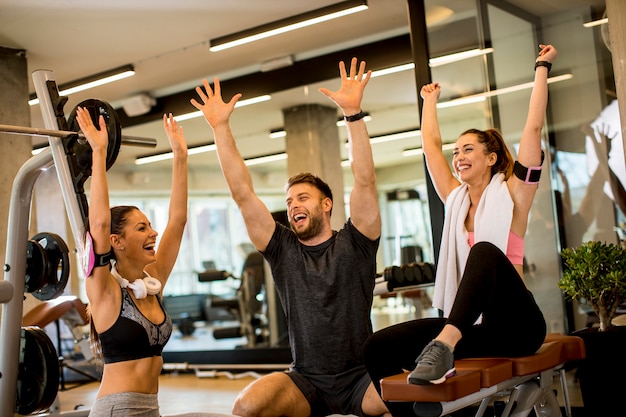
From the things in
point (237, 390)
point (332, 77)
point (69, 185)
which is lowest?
point (237, 390)

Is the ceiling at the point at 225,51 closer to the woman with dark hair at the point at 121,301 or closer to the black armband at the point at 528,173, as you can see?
the black armband at the point at 528,173

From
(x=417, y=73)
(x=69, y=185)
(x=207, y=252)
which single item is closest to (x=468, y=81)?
(x=417, y=73)

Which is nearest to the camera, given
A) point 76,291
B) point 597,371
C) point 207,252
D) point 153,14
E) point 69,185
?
point 69,185

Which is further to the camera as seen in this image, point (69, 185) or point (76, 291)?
point (76, 291)

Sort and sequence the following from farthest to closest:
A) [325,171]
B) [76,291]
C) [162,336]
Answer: [76,291] < [325,171] < [162,336]

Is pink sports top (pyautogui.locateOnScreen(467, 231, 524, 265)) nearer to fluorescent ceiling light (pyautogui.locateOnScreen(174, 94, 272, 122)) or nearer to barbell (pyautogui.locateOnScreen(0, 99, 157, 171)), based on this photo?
barbell (pyautogui.locateOnScreen(0, 99, 157, 171))

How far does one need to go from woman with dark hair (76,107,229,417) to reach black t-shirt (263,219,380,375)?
454 millimetres

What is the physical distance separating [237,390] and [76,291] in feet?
13.4

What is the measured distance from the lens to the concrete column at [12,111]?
18.6ft

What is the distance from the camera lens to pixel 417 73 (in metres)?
4.44

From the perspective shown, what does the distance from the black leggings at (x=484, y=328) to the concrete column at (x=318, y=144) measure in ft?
14.3

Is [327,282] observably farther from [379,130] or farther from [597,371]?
[379,130]

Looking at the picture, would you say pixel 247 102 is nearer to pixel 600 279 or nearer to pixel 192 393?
pixel 192 393

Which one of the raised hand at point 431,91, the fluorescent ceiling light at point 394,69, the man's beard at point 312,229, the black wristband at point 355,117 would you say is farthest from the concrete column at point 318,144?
the black wristband at point 355,117
